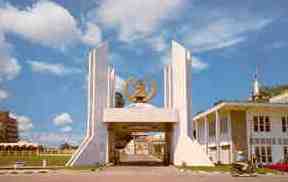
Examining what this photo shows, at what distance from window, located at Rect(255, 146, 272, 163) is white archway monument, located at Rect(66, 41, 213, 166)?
656cm

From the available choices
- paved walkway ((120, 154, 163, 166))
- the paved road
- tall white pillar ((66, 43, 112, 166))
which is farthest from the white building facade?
the paved road

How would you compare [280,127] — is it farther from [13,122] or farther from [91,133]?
[13,122]

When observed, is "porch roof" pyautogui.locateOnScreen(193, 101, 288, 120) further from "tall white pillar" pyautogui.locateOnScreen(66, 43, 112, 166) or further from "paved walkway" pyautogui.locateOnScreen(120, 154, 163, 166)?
"tall white pillar" pyautogui.locateOnScreen(66, 43, 112, 166)

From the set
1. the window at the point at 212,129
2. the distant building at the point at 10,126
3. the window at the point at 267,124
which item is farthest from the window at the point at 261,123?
the distant building at the point at 10,126

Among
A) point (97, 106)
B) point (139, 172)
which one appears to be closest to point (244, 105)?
point (97, 106)

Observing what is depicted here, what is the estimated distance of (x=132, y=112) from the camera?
3212 centimetres

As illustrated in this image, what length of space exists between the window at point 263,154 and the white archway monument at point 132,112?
656 centimetres

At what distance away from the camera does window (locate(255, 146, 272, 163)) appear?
33.5 m

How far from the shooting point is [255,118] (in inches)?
1357

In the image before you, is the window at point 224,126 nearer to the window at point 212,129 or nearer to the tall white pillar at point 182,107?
the window at point 212,129

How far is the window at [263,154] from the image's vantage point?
110 feet

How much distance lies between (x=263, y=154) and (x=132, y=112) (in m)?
12.1

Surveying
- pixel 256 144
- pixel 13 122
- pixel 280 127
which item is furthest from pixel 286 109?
pixel 13 122

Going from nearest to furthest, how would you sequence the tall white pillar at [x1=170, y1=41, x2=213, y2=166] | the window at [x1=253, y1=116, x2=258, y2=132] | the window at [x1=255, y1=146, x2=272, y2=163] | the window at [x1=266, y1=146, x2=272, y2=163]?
the tall white pillar at [x1=170, y1=41, x2=213, y2=166] → the window at [x1=255, y1=146, x2=272, y2=163] → the window at [x1=266, y1=146, x2=272, y2=163] → the window at [x1=253, y1=116, x2=258, y2=132]
